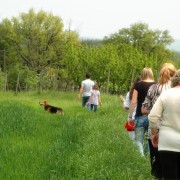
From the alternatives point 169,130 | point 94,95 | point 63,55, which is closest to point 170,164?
point 169,130

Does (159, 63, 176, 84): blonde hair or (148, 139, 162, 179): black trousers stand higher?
(159, 63, 176, 84): blonde hair

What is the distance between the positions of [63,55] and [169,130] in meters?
47.9

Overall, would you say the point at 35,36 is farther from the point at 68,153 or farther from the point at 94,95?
the point at 68,153

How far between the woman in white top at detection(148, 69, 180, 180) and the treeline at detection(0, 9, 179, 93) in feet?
95.3

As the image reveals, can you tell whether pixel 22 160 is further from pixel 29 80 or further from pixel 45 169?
pixel 29 80

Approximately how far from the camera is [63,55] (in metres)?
52.1

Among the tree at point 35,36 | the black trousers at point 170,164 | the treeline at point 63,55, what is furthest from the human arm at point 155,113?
the tree at point 35,36

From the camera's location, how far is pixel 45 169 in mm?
5918

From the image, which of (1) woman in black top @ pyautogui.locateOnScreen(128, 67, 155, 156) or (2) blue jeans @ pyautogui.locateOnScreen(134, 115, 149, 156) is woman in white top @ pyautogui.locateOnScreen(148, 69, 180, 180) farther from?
(2) blue jeans @ pyautogui.locateOnScreen(134, 115, 149, 156)

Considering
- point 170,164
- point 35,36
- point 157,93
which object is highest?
point 35,36

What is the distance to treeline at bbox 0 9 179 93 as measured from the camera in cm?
3541

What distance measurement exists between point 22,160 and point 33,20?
49970 mm

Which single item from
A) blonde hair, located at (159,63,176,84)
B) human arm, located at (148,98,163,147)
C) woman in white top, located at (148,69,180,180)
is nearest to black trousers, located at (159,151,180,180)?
woman in white top, located at (148,69,180,180)

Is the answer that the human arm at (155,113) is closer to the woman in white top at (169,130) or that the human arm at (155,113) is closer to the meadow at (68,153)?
the woman in white top at (169,130)
